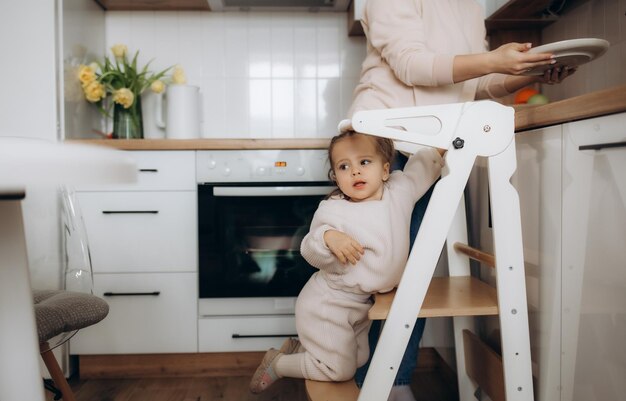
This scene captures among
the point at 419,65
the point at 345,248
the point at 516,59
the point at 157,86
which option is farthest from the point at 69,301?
the point at 157,86

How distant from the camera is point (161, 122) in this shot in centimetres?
226

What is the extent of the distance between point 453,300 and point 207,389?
1.04 meters

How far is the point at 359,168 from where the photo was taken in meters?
1.21

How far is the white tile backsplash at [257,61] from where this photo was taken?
2367mm

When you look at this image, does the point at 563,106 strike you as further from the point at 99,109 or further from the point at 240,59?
the point at 99,109

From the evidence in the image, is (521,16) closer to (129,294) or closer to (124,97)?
(124,97)

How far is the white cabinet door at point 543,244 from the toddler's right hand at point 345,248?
365 millimetres

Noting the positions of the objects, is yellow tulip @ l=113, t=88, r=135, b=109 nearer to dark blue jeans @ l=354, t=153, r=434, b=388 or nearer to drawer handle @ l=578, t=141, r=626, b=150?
dark blue jeans @ l=354, t=153, r=434, b=388

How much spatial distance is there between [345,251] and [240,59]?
5.09 feet

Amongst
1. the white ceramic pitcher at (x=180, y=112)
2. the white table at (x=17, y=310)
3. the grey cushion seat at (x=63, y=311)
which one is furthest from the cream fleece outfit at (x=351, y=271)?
the white ceramic pitcher at (x=180, y=112)

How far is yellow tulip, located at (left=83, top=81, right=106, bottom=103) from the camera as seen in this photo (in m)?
2.05

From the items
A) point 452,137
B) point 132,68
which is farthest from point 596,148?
point 132,68

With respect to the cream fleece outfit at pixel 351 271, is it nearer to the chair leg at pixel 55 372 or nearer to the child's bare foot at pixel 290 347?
the child's bare foot at pixel 290 347

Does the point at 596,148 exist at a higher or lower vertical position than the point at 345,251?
higher
